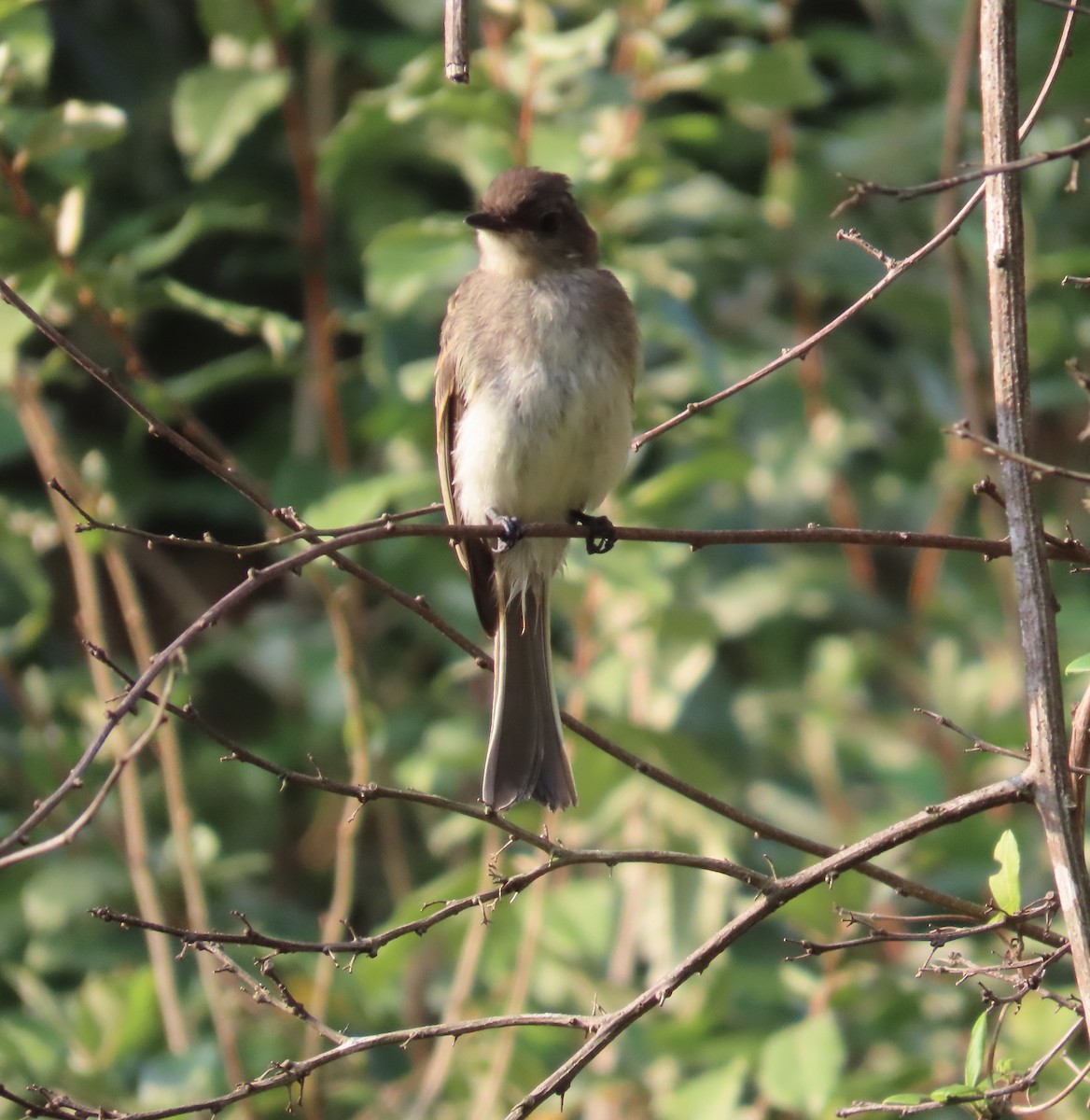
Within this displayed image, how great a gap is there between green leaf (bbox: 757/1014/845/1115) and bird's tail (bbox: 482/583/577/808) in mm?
757

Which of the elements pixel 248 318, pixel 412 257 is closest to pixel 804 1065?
pixel 248 318

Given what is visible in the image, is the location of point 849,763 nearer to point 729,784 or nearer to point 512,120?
point 729,784

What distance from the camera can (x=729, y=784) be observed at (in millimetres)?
4348

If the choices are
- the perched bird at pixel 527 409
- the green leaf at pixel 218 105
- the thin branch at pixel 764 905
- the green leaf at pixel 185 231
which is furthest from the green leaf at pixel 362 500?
the thin branch at pixel 764 905

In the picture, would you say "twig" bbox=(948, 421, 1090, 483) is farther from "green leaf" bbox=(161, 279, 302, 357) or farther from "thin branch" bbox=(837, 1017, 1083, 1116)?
"green leaf" bbox=(161, 279, 302, 357)

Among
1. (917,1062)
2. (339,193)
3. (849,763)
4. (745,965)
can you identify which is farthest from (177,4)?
(917,1062)

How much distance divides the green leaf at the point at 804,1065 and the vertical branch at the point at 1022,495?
5.06ft

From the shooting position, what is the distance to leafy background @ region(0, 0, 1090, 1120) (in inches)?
142

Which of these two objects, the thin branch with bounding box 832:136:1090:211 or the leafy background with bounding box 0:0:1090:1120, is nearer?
the thin branch with bounding box 832:136:1090:211

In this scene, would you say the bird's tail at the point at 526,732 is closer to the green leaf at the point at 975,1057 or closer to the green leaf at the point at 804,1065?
the green leaf at the point at 804,1065

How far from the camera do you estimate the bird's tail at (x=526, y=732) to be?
2.97 metres

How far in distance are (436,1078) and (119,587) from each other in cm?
133

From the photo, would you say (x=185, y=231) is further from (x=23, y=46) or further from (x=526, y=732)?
(x=526, y=732)

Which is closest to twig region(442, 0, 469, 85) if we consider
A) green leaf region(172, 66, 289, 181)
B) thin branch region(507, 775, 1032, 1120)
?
thin branch region(507, 775, 1032, 1120)
